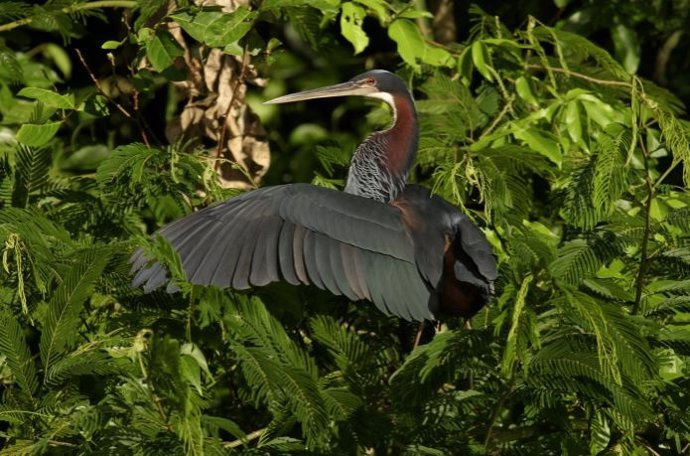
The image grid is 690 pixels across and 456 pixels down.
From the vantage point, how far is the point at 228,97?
366 cm

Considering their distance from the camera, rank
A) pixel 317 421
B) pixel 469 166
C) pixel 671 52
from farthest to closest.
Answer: pixel 671 52 → pixel 469 166 → pixel 317 421

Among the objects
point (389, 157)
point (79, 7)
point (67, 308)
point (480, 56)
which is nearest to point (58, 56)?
point (79, 7)

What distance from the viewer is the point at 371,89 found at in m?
3.58

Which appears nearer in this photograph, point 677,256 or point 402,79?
point 677,256

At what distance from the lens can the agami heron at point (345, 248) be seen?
8.79 feet

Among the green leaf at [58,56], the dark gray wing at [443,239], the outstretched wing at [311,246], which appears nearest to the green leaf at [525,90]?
the dark gray wing at [443,239]

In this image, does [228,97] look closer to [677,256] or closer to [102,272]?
[102,272]

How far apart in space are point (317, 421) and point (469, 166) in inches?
27.2

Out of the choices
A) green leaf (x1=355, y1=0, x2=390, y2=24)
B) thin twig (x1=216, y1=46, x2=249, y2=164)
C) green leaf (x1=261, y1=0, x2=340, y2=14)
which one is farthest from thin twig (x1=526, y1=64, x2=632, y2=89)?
thin twig (x1=216, y1=46, x2=249, y2=164)

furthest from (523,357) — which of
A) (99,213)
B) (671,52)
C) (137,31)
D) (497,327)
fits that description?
(671,52)

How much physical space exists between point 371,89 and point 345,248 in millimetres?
947

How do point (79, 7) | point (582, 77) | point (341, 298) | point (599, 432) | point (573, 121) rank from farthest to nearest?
point (582, 77) < point (79, 7) < point (573, 121) < point (341, 298) < point (599, 432)

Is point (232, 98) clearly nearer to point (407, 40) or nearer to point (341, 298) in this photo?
point (407, 40)

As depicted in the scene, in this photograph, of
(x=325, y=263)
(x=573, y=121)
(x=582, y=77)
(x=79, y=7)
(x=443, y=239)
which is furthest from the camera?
(x=582, y=77)
